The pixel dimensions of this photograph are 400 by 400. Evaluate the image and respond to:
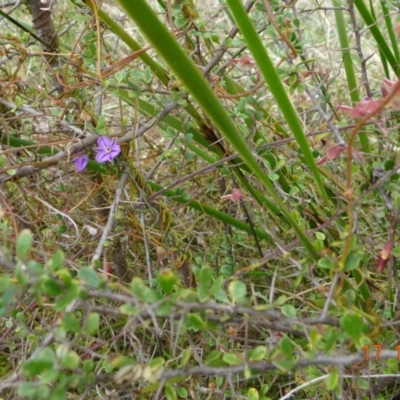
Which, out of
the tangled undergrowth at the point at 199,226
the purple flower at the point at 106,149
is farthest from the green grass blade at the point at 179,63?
the purple flower at the point at 106,149

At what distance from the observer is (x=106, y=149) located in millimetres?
676

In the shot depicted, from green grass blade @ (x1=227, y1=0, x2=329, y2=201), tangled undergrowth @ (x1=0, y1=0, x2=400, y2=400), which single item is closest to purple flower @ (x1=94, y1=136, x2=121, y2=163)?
tangled undergrowth @ (x1=0, y1=0, x2=400, y2=400)

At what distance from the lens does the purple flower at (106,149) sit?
2.19 feet

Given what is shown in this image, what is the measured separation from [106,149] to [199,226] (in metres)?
0.29

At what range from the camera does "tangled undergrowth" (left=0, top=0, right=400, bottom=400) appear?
38cm

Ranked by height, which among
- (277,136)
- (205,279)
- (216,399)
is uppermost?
(205,279)

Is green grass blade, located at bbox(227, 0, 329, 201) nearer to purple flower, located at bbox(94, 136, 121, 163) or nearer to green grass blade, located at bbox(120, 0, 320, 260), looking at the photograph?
green grass blade, located at bbox(120, 0, 320, 260)

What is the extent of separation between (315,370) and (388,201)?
188mm

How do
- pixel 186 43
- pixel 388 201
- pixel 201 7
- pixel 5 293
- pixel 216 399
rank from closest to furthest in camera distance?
pixel 5 293, pixel 388 201, pixel 216 399, pixel 186 43, pixel 201 7

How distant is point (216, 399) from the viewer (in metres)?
0.66

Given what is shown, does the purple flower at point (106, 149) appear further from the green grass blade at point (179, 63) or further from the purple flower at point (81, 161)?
the green grass blade at point (179, 63)

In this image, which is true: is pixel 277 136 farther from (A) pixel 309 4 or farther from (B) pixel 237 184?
(A) pixel 309 4

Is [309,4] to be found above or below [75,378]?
below

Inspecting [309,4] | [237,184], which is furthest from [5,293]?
[309,4]
